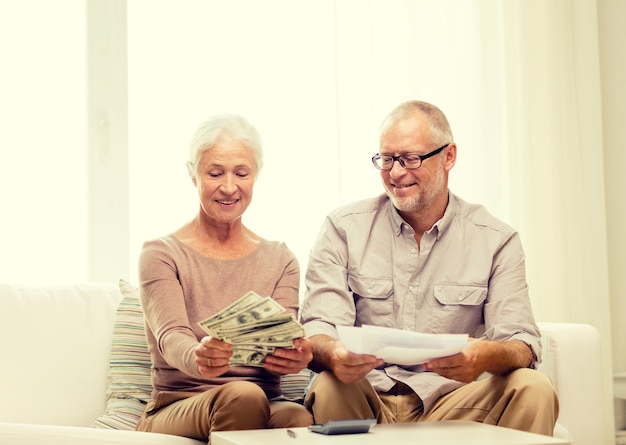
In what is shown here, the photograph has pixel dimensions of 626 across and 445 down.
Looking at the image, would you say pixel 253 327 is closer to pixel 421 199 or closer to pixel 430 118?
pixel 421 199

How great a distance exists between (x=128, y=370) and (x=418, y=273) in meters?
0.89

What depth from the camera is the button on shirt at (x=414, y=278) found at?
248 cm

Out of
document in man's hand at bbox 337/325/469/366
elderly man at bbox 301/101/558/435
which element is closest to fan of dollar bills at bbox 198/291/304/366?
document in man's hand at bbox 337/325/469/366

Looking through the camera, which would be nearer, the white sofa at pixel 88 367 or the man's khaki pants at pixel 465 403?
the man's khaki pants at pixel 465 403

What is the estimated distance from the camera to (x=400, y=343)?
1.89 meters

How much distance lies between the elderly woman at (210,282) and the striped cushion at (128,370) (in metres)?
0.19

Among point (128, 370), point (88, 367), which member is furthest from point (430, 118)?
point (88, 367)

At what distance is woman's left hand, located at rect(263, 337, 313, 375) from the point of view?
2105mm

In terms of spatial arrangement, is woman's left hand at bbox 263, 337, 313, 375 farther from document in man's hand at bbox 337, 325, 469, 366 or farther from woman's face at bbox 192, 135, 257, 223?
woman's face at bbox 192, 135, 257, 223

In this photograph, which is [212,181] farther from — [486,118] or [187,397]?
[486,118]

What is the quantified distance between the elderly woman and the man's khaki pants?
9 cm

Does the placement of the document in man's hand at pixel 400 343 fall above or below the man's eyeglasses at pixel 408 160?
below

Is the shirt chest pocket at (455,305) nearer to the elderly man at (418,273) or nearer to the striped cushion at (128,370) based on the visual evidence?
the elderly man at (418,273)

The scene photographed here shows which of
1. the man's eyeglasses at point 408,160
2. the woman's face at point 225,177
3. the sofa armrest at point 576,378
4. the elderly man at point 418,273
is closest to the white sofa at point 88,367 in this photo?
the sofa armrest at point 576,378
